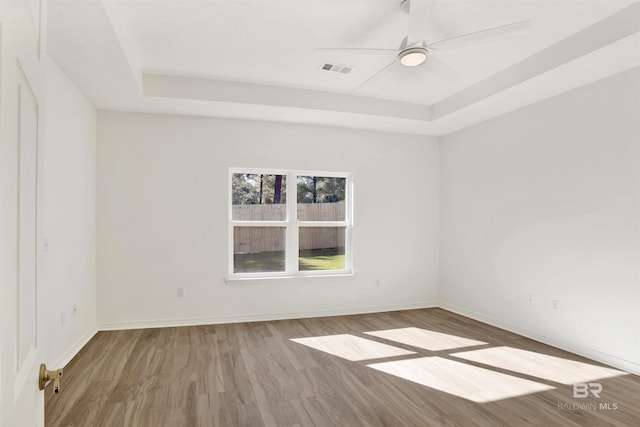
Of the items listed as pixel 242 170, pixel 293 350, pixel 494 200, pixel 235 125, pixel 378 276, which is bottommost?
pixel 293 350

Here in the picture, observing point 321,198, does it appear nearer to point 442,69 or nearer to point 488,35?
point 442,69

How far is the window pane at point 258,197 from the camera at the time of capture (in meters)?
4.78

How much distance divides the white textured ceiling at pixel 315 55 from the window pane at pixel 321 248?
1574 mm

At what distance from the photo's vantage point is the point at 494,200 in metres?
4.57

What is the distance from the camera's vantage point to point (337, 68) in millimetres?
3627

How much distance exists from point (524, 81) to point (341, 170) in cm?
244

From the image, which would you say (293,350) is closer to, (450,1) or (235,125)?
(235,125)

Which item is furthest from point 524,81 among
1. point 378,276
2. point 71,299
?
point 71,299

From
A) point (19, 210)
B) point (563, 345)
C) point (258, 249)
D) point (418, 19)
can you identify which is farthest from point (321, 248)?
point (19, 210)

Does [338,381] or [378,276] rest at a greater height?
[378,276]

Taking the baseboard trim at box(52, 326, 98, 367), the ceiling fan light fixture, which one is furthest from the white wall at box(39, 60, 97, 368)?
the ceiling fan light fixture

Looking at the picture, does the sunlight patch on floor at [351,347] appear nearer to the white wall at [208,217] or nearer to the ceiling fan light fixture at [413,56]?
the white wall at [208,217]

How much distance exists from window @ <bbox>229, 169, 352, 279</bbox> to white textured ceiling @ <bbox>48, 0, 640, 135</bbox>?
0.90 m

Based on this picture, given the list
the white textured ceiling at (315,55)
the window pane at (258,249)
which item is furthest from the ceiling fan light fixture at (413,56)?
the window pane at (258,249)
